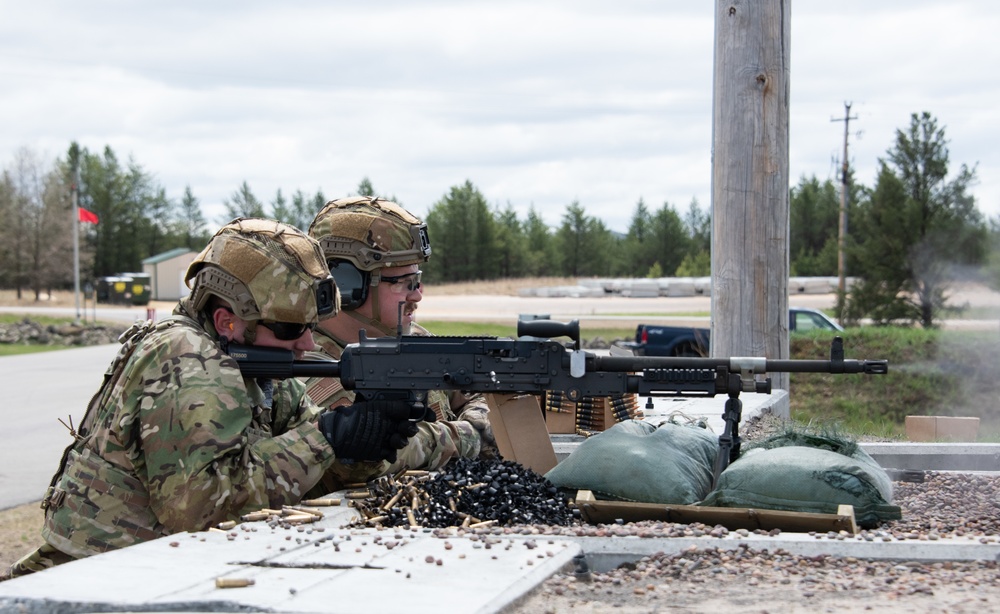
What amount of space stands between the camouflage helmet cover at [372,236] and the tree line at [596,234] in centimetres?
2293

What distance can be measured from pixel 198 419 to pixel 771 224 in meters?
5.06

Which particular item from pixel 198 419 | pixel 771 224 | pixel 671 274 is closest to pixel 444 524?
pixel 198 419

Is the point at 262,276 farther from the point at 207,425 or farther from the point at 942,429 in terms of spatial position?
the point at 942,429

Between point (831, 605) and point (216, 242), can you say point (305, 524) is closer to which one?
point (216, 242)

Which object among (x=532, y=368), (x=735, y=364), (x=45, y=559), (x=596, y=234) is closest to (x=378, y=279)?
(x=532, y=368)

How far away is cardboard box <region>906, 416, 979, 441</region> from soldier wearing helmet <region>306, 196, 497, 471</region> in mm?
3548

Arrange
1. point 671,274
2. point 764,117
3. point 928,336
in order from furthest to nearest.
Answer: point 671,274 < point 928,336 < point 764,117

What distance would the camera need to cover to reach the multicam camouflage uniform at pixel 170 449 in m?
3.90

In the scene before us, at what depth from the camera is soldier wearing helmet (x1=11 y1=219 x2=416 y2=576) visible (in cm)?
392

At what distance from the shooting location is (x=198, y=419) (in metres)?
3.91

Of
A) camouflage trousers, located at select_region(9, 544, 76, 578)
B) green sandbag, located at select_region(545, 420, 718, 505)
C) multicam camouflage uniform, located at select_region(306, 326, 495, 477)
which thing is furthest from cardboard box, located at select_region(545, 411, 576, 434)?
camouflage trousers, located at select_region(9, 544, 76, 578)

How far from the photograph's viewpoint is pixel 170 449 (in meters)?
3.89

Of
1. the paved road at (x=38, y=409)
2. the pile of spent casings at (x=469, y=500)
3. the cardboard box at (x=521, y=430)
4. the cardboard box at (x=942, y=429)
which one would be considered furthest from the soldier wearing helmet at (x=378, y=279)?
the cardboard box at (x=942, y=429)

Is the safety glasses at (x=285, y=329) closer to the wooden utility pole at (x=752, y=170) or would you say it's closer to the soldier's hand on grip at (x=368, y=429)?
the soldier's hand on grip at (x=368, y=429)
